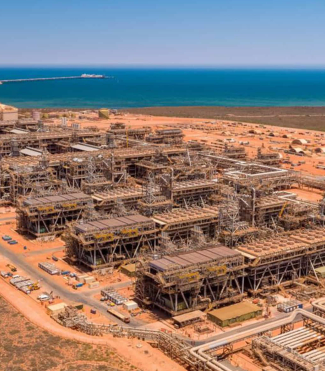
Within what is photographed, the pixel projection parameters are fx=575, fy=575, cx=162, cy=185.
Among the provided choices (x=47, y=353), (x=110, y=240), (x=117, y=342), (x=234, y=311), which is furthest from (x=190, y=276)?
(x=110, y=240)

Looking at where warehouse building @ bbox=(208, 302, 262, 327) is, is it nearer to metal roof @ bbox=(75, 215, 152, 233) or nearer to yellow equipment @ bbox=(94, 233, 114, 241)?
yellow equipment @ bbox=(94, 233, 114, 241)

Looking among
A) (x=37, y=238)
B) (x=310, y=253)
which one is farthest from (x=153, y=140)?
(x=310, y=253)

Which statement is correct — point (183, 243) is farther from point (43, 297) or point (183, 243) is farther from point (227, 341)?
point (227, 341)

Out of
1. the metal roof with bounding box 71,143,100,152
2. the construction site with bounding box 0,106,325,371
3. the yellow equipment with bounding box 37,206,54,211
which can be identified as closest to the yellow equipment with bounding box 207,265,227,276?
the construction site with bounding box 0,106,325,371

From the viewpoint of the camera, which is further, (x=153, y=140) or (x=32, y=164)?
(x=153, y=140)

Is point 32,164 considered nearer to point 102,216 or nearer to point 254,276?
point 102,216

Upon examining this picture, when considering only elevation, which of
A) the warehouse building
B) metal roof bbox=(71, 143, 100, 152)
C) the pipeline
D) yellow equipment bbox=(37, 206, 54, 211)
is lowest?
the warehouse building
